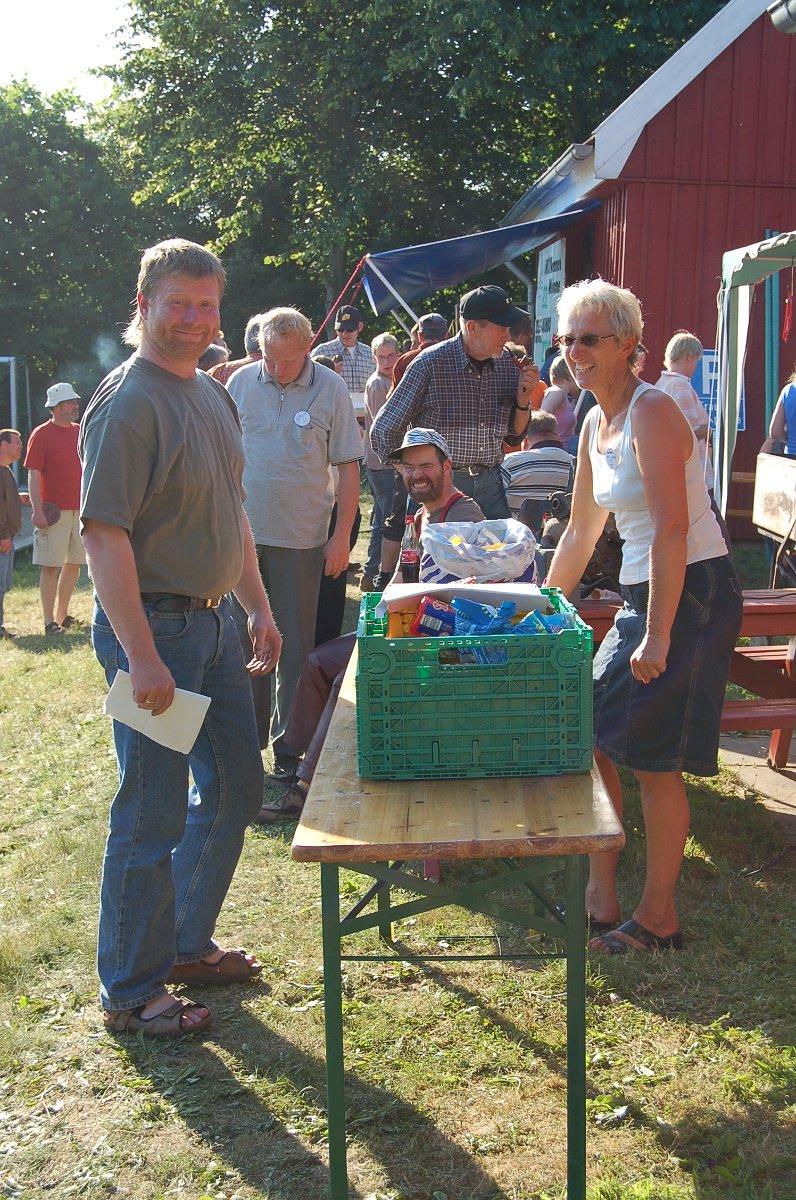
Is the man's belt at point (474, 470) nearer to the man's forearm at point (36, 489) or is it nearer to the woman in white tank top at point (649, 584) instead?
the woman in white tank top at point (649, 584)

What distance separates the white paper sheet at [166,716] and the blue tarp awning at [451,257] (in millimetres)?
8792

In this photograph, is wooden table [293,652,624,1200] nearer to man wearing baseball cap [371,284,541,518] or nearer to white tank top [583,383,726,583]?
white tank top [583,383,726,583]

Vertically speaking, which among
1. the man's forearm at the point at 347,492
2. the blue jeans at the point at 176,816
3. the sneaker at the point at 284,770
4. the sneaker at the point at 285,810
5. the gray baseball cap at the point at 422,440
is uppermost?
the gray baseball cap at the point at 422,440

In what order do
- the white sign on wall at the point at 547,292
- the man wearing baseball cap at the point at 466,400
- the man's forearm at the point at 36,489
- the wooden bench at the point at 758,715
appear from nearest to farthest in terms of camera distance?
the wooden bench at the point at 758,715 → the man wearing baseball cap at the point at 466,400 → the man's forearm at the point at 36,489 → the white sign on wall at the point at 547,292

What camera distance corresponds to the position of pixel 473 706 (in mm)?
2307

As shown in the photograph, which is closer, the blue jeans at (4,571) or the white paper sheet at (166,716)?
the white paper sheet at (166,716)

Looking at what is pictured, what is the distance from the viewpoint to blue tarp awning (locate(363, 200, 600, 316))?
11438 millimetres

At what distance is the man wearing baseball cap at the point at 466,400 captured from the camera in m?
5.18

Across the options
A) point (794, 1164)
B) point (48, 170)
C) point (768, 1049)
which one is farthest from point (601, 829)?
point (48, 170)

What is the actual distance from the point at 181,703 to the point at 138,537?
0.42 meters

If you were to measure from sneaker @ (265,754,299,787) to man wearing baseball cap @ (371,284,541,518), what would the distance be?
4.55 feet

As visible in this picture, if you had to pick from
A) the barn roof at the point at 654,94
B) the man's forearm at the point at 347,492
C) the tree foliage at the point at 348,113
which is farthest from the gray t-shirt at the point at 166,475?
the tree foliage at the point at 348,113

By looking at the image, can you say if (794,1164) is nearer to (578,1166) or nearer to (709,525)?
(578,1166)

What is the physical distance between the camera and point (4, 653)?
30.0 ft
